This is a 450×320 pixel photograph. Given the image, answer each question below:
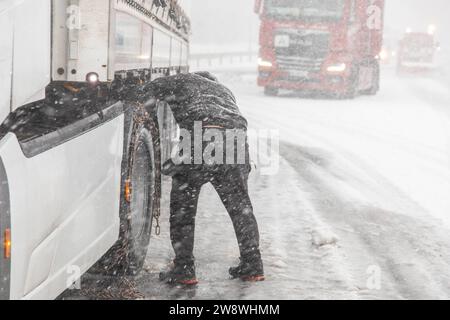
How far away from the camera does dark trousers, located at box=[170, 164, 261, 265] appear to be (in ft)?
17.7

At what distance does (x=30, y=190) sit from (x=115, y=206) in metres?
1.51

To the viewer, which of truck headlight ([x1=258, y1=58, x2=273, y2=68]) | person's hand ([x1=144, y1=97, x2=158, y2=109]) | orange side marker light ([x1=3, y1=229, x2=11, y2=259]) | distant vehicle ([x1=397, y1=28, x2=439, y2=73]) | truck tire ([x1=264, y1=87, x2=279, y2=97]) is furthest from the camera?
distant vehicle ([x1=397, y1=28, x2=439, y2=73])

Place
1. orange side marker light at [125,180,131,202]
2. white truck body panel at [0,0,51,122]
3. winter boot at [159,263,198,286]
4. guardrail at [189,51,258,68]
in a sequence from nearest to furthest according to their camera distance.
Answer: white truck body panel at [0,0,51,122]
orange side marker light at [125,180,131,202]
winter boot at [159,263,198,286]
guardrail at [189,51,258,68]

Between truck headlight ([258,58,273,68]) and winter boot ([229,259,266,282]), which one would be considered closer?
winter boot ([229,259,266,282])

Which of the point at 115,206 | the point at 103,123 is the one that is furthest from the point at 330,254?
the point at 103,123

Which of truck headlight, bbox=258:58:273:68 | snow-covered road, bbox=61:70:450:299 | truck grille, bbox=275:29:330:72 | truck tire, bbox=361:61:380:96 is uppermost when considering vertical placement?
truck grille, bbox=275:29:330:72

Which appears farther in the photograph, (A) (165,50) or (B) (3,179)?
(A) (165,50)

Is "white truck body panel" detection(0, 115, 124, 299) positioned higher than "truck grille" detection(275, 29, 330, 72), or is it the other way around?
"truck grille" detection(275, 29, 330, 72)

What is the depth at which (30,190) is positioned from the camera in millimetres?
3336

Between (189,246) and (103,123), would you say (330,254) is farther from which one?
(103,123)

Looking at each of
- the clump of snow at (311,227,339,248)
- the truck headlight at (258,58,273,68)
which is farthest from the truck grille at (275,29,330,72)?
the clump of snow at (311,227,339,248)

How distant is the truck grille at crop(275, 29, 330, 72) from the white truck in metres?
15.7

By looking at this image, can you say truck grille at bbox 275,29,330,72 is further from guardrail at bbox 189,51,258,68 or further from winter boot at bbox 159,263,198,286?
guardrail at bbox 189,51,258,68
